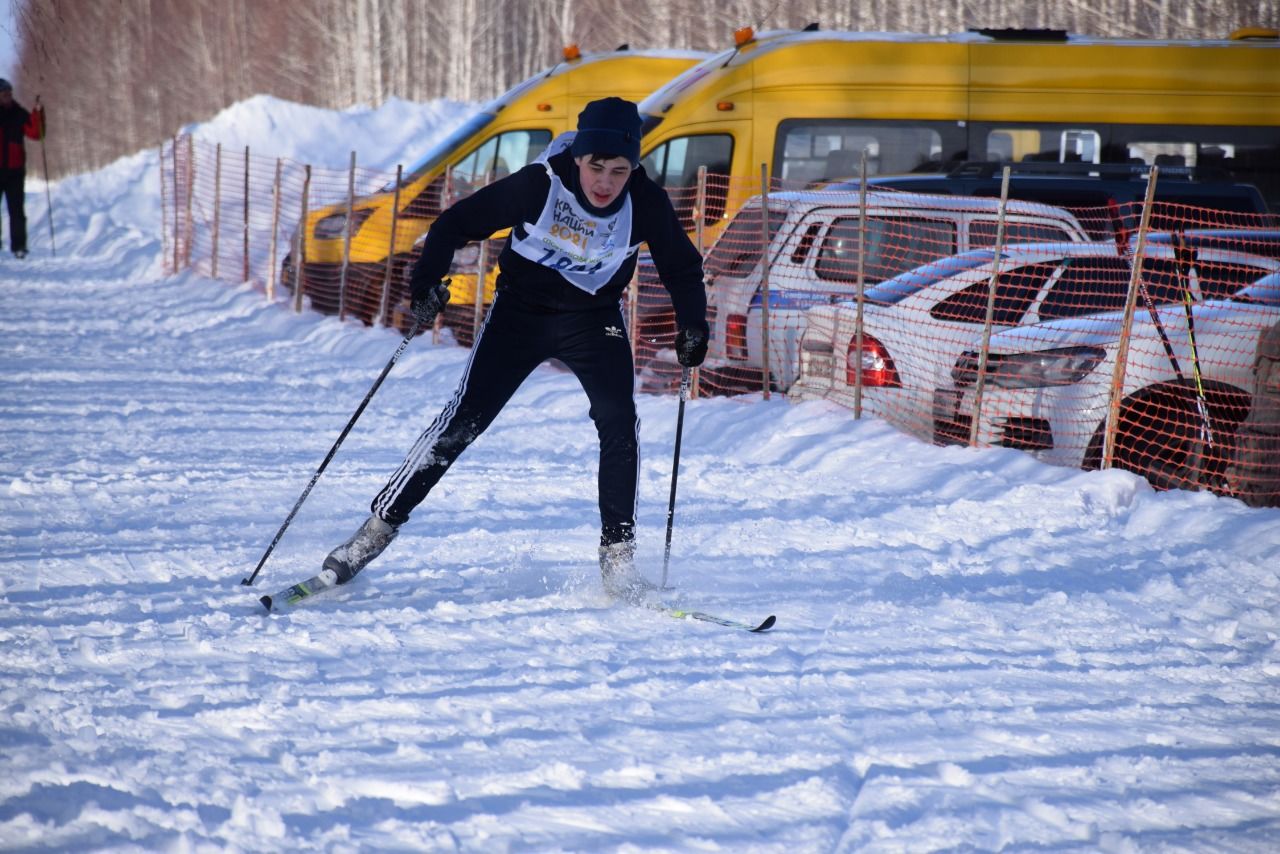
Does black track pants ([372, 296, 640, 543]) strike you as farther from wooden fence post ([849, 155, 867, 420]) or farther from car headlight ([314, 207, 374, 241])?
car headlight ([314, 207, 374, 241])

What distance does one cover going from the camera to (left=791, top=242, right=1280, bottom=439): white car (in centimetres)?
760

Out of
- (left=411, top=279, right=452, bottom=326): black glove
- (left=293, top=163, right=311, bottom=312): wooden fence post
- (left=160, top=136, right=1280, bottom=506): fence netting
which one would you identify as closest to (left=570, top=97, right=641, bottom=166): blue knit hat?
(left=411, top=279, right=452, bottom=326): black glove

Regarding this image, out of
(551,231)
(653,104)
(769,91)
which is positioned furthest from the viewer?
(653,104)

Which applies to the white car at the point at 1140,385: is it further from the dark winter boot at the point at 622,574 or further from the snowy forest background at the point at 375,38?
the snowy forest background at the point at 375,38

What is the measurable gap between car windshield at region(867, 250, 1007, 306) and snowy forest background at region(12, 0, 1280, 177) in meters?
13.1

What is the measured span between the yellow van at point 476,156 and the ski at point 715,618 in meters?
9.58

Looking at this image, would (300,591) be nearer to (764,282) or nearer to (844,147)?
(764,282)

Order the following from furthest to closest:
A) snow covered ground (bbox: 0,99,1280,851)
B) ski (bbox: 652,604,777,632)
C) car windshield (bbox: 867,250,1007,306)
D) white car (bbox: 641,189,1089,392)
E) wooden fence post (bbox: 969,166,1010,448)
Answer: white car (bbox: 641,189,1089,392) → car windshield (bbox: 867,250,1007,306) → wooden fence post (bbox: 969,166,1010,448) → ski (bbox: 652,604,777,632) → snow covered ground (bbox: 0,99,1280,851)

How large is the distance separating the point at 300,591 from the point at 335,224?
39.5 feet

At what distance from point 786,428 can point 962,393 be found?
113 cm

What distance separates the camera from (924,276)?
26.7 ft

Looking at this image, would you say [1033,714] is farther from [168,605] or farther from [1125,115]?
[1125,115]

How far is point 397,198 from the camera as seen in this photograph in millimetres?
14195

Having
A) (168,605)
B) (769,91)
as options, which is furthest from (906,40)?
(168,605)
